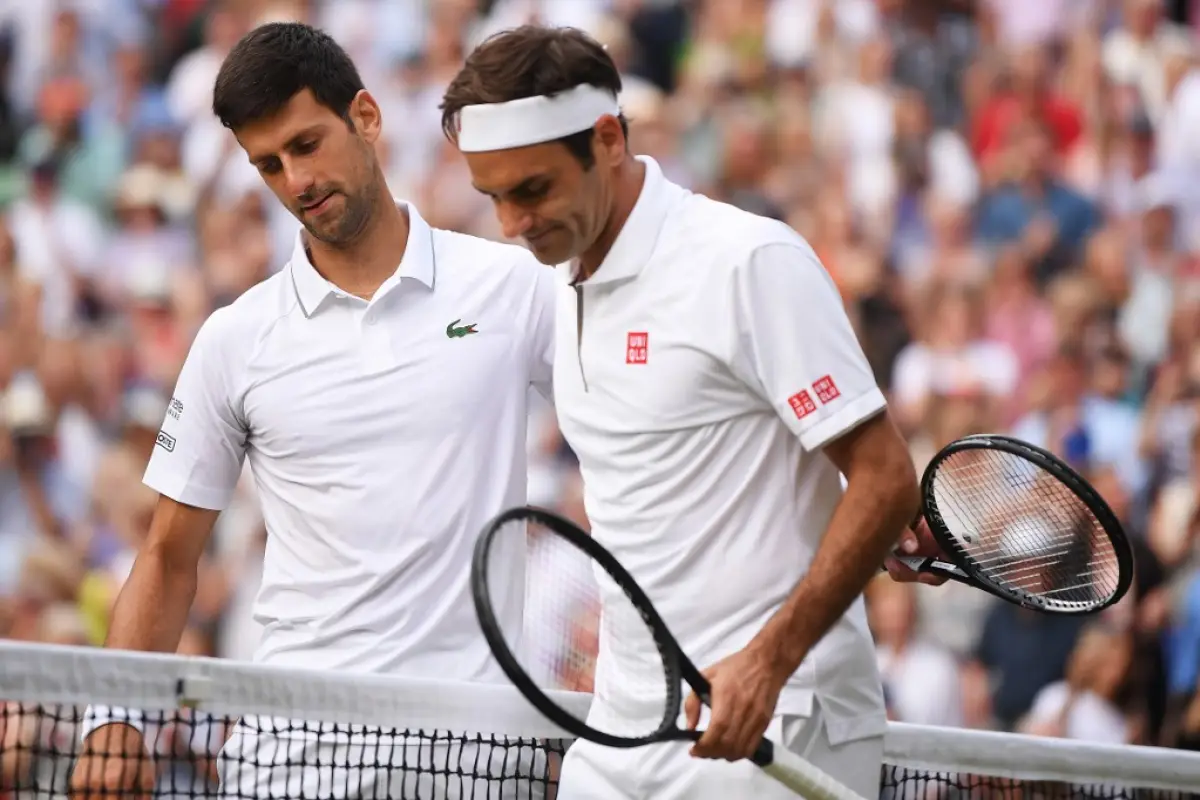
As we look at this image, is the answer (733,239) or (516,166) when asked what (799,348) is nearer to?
(733,239)

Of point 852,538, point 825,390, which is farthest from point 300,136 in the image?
point 852,538

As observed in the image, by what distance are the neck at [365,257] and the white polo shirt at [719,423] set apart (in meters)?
0.82

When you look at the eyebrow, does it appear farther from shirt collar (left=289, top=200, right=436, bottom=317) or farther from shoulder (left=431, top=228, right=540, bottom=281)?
shoulder (left=431, top=228, right=540, bottom=281)

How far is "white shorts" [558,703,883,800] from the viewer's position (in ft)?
10.7

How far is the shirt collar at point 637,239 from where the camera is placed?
10.9 ft

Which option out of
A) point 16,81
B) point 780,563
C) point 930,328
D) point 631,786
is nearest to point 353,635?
point 631,786

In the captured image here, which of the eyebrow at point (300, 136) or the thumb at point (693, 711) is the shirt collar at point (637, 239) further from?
the eyebrow at point (300, 136)

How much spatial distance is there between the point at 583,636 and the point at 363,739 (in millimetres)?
608

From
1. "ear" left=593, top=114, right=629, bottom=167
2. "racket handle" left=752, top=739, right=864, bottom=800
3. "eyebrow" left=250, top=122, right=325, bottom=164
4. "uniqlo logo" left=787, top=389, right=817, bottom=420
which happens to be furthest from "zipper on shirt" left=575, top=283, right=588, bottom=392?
"eyebrow" left=250, top=122, right=325, bottom=164

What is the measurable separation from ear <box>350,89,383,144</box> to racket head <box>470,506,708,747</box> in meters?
1.00

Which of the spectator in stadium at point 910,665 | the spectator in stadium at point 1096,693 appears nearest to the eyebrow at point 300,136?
the spectator in stadium at point 910,665

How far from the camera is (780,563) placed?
325 cm

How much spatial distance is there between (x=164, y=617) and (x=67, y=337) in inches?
217

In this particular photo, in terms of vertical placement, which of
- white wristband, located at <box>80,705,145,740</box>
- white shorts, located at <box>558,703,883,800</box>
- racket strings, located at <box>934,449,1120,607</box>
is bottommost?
white wristband, located at <box>80,705,145,740</box>
